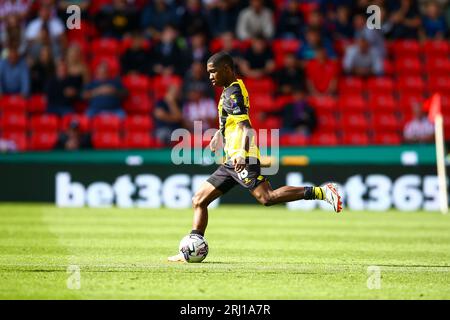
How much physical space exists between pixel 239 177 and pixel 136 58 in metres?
13.7

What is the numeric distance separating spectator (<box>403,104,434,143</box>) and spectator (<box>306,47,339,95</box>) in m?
2.22

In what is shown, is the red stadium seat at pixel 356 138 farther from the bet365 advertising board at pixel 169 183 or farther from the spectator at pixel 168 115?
the spectator at pixel 168 115

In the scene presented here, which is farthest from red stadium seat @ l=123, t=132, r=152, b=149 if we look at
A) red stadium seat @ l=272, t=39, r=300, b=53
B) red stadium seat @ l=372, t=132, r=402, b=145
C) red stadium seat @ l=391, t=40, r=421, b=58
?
red stadium seat @ l=391, t=40, r=421, b=58

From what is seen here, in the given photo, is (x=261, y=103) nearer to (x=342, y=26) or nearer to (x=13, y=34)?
(x=342, y=26)

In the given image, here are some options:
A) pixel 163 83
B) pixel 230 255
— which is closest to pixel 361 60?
pixel 163 83

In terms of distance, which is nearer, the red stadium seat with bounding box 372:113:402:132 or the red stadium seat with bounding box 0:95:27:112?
the red stadium seat with bounding box 372:113:402:132

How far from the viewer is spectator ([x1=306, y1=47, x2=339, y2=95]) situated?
23.6m

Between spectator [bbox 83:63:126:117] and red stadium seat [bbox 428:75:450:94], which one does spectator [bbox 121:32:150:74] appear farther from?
red stadium seat [bbox 428:75:450:94]

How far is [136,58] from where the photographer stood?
78.3 feet

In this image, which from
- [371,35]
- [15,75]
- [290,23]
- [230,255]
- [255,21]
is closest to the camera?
[230,255]

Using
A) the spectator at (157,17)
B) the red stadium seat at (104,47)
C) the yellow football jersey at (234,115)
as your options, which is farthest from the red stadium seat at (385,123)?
the yellow football jersey at (234,115)
